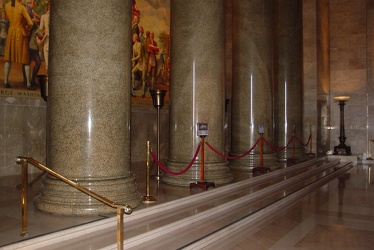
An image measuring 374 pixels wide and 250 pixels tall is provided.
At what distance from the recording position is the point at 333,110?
669 inches

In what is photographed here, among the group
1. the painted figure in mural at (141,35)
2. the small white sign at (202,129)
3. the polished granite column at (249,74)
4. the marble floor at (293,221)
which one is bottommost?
the marble floor at (293,221)

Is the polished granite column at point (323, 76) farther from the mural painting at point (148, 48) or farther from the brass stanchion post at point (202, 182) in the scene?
Result: the brass stanchion post at point (202, 182)

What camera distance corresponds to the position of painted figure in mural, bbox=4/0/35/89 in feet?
27.5

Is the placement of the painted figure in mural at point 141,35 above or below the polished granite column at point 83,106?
above

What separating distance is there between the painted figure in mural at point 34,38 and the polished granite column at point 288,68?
322 inches

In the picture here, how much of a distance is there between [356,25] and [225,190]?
1329cm

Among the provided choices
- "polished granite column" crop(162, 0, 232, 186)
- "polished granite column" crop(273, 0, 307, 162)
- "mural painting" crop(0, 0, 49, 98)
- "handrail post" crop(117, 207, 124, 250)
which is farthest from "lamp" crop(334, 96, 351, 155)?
"handrail post" crop(117, 207, 124, 250)

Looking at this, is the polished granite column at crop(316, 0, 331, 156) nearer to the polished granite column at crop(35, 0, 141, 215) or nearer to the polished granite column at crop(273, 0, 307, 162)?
the polished granite column at crop(273, 0, 307, 162)

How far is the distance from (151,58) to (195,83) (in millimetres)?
6046

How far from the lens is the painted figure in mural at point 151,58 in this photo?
1263 cm

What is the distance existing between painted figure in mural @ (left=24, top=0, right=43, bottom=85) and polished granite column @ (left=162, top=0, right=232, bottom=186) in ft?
12.3

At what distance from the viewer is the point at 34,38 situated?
895cm

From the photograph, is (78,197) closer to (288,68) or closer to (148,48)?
(148,48)

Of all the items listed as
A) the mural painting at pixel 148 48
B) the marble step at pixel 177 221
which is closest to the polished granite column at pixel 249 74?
the marble step at pixel 177 221
